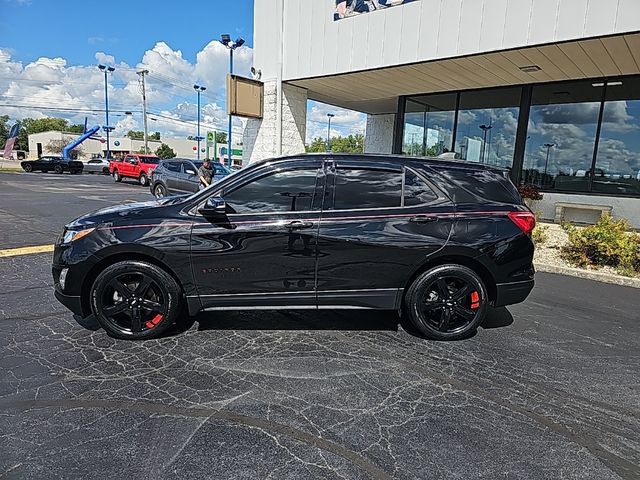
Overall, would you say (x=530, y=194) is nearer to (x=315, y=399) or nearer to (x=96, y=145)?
(x=315, y=399)

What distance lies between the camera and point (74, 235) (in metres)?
3.76

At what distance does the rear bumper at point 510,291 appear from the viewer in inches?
161

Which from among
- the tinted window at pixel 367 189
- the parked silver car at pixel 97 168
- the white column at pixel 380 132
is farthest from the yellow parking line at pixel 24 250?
the parked silver car at pixel 97 168

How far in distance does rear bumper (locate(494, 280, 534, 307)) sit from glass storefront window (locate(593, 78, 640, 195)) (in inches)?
365

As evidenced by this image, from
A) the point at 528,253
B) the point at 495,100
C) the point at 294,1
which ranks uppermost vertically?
the point at 294,1

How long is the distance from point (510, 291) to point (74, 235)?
161 inches

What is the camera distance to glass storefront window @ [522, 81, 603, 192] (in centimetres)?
1134

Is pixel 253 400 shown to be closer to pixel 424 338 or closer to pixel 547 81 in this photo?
pixel 424 338

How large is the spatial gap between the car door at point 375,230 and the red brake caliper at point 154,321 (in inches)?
58.3

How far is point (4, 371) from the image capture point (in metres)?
3.22

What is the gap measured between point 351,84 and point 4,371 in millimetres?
11012

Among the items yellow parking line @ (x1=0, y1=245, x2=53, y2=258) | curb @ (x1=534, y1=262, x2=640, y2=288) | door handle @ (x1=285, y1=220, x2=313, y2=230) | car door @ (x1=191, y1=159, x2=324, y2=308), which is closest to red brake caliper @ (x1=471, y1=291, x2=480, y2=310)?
car door @ (x1=191, y1=159, x2=324, y2=308)

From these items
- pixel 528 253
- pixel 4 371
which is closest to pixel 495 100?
pixel 528 253

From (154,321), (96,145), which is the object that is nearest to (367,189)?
(154,321)
